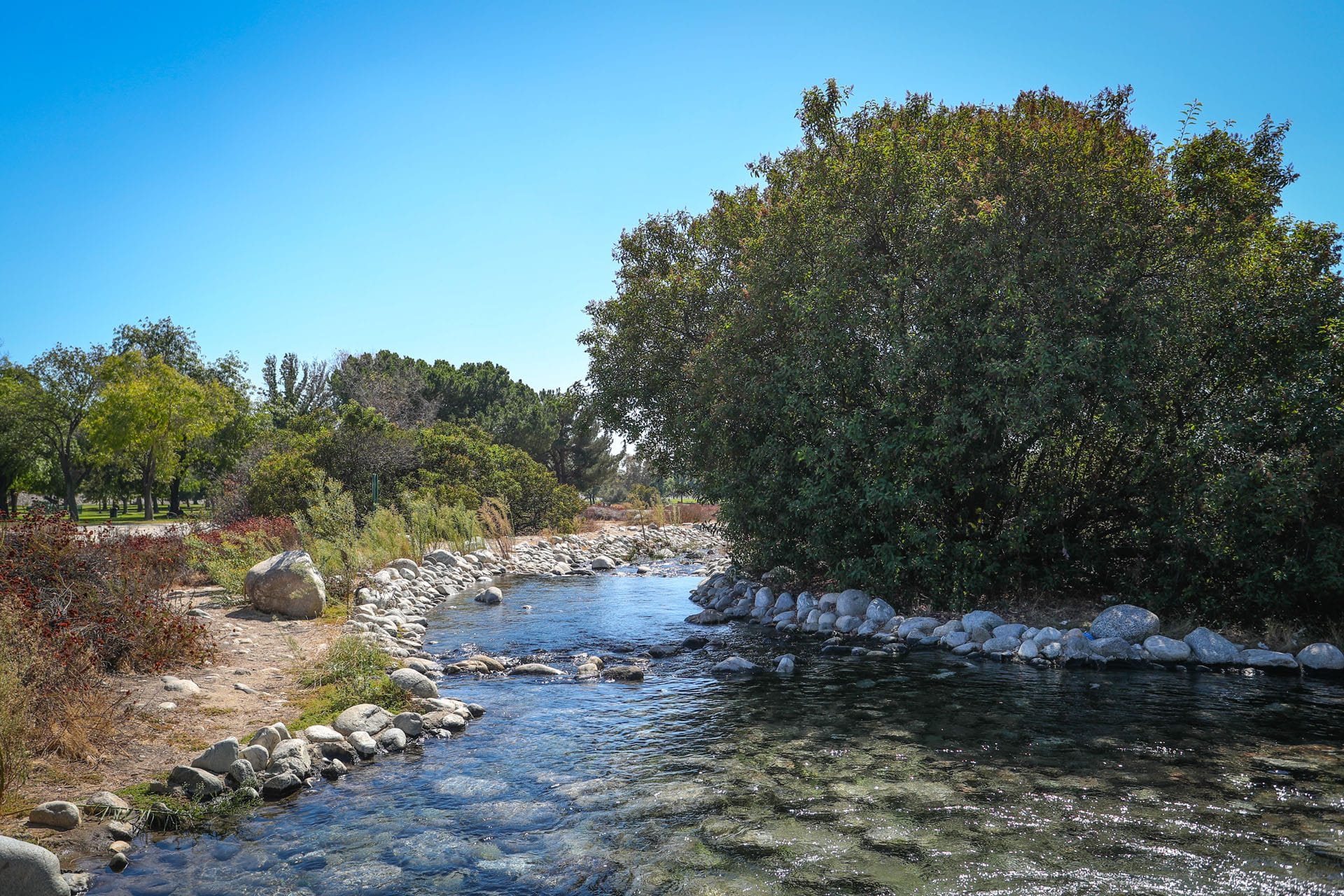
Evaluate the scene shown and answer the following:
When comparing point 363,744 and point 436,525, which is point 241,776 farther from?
point 436,525

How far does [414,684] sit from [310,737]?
1.68 m

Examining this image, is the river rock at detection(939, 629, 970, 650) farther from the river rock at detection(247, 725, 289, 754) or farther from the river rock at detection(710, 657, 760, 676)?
the river rock at detection(247, 725, 289, 754)

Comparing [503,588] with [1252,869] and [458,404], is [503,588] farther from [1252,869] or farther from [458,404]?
[458,404]

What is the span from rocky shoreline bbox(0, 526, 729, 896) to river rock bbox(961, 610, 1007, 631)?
4.90m

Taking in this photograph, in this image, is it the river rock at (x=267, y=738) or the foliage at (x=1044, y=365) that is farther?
the foliage at (x=1044, y=365)

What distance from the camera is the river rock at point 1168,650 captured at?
969 centimetres

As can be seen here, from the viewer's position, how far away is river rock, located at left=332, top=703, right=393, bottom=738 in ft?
22.6

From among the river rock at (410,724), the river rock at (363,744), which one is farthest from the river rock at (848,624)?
the river rock at (363,744)

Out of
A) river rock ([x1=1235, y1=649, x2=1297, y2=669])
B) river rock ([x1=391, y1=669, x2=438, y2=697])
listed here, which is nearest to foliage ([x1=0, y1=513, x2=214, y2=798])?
river rock ([x1=391, y1=669, x2=438, y2=697])

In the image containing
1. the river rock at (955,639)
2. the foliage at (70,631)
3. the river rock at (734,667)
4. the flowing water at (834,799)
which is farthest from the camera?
the river rock at (955,639)

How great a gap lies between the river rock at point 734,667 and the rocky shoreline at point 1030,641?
1 centimetres

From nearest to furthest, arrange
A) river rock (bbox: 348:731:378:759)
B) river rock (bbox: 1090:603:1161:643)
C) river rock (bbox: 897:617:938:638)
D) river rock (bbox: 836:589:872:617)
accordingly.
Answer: river rock (bbox: 348:731:378:759) → river rock (bbox: 1090:603:1161:643) → river rock (bbox: 897:617:938:638) → river rock (bbox: 836:589:872:617)

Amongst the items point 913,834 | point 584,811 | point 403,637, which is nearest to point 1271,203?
point 913,834

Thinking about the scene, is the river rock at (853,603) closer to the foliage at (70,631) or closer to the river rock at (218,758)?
the foliage at (70,631)
